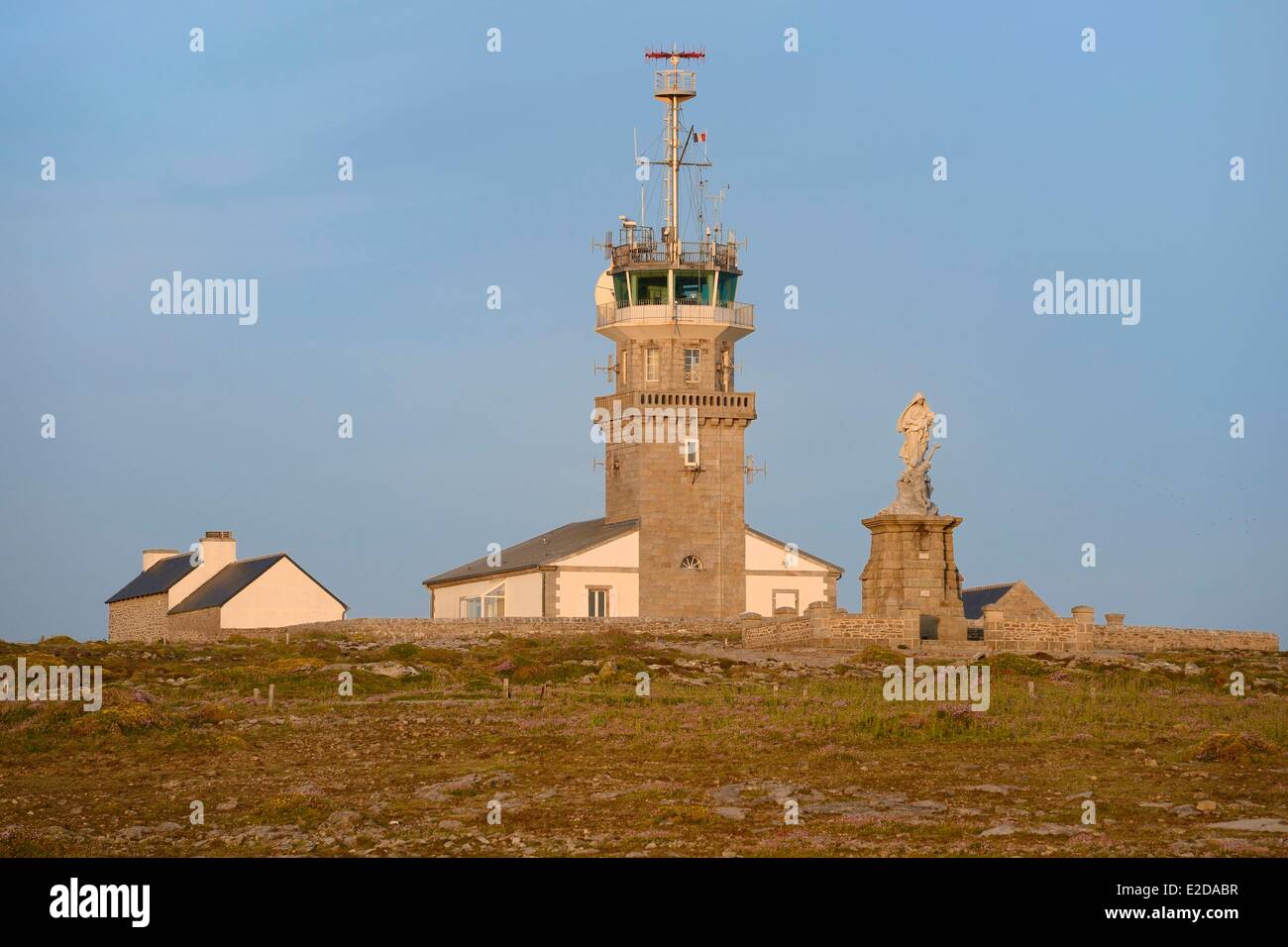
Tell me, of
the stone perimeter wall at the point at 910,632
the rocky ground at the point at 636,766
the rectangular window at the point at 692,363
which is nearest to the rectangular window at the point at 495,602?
the rectangular window at the point at 692,363

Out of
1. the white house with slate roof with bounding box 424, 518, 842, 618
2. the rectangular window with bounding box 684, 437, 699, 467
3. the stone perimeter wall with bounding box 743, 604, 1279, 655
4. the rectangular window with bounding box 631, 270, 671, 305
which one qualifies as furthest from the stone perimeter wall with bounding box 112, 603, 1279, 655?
the rectangular window with bounding box 631, 270, 671, 305

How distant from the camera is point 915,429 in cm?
5416

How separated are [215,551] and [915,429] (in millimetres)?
29069

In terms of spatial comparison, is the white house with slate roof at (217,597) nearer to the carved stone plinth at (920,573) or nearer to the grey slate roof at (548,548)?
the grey slate roof at (548,548)

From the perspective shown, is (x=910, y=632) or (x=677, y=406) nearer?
(x=910, y=632)

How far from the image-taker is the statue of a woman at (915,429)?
5359 cm

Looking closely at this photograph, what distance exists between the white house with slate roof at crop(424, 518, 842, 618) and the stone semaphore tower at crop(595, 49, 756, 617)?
0.60 m

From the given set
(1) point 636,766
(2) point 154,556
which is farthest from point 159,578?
(1) point 636,766

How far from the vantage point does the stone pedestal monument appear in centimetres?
5219

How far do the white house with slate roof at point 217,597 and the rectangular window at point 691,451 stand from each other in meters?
13.0

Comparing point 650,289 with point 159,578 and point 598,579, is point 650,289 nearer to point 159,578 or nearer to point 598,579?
point 598,579
